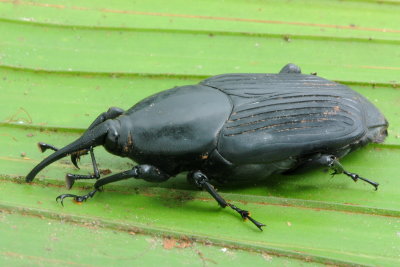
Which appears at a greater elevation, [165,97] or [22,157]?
[165,97]

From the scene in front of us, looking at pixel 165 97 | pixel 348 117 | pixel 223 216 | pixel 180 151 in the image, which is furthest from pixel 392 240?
pixel 165 97

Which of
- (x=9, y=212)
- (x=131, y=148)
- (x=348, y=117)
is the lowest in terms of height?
(x=9, y=212)

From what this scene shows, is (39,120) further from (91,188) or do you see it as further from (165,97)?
(165,97)

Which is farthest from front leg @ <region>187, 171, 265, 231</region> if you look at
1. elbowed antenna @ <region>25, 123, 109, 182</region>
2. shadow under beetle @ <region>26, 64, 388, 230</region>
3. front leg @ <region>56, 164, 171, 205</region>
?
elbowed antenna @ <region>25, 123, 109, 182</region>

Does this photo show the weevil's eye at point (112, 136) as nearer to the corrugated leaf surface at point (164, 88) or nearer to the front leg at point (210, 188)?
the corrugated leaf surface at point (164, 88)

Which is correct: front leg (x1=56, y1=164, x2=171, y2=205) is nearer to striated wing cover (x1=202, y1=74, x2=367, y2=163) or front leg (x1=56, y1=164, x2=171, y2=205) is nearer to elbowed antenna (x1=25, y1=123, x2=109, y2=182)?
elbowed antenna (x1=25, y1=123, x2=109, y2=182)

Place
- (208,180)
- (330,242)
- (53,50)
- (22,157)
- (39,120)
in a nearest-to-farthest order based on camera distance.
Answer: (330,242) < (208,180) < (22,157) < (39,120) < (53,50)

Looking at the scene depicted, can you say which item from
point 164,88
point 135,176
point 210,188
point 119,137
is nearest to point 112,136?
point 119,137
